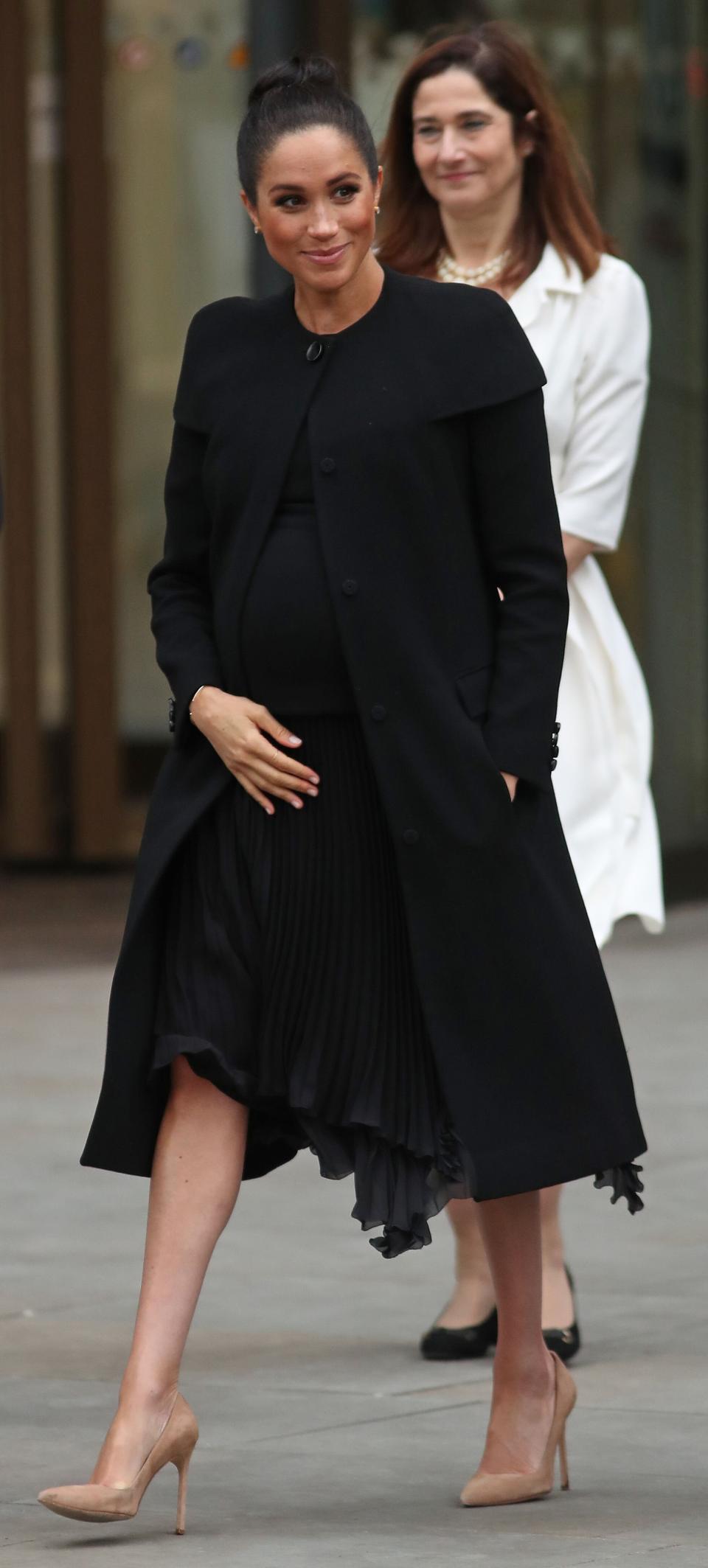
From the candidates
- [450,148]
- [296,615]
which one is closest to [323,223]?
[296,615]

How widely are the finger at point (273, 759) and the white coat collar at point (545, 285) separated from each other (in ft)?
4.59

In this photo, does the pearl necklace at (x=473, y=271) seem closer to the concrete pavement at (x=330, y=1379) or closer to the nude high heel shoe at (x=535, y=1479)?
the concrete pavement at (x=330, y=1379)

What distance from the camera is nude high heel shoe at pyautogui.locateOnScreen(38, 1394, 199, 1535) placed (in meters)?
3.55

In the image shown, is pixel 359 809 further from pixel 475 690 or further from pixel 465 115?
pixel 465 115

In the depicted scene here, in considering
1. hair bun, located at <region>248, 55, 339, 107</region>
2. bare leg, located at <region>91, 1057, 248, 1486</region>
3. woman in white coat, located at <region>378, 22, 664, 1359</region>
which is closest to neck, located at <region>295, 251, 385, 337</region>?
hair bun, located at <region>248, 55, 339, 107</region>

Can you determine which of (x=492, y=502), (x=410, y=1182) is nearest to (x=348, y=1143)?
(x=410, y=1182)

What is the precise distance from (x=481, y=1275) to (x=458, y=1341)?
4.5 inches

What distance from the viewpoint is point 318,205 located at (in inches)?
147

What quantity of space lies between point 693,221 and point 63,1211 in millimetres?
5844

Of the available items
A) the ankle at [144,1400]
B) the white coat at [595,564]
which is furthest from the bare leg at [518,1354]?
the white coat at [595,564]

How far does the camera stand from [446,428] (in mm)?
3785

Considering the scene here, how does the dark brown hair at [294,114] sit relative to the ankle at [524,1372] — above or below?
above

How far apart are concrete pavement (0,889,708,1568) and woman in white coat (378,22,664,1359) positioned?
29 cm

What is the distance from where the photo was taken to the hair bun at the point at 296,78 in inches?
148
